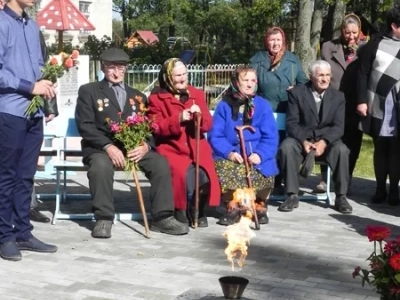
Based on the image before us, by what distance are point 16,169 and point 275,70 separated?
11.6 ft

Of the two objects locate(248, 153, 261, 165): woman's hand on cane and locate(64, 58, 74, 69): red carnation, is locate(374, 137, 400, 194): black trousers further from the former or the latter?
locate(64, 58, 74, 69): red carnation

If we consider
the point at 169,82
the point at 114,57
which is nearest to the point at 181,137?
the point at 169,82

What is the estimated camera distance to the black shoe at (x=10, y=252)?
231 inches

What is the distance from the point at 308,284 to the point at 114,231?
7.32ft

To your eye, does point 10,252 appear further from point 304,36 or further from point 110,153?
point 304,36

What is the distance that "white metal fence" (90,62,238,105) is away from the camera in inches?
675

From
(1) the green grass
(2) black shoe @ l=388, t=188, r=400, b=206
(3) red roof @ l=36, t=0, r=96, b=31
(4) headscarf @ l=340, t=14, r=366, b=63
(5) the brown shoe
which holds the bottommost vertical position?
(1) the green grass

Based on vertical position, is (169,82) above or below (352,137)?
above

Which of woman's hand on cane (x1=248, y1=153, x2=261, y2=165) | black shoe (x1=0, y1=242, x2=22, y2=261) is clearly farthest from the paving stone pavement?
woman's hand on cane (x1=248, y1=153, x2=261, y2=165)

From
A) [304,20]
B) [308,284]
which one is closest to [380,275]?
[308,284]

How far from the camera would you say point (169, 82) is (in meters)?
7.36

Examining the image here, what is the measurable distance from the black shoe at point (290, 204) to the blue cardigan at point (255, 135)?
621mm

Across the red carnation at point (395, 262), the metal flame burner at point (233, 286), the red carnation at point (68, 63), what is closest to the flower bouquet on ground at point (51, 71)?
the red carnation at point (68, 63)

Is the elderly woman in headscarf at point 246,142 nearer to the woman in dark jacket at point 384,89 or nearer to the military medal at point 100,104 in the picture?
the military medal at point 100,104
